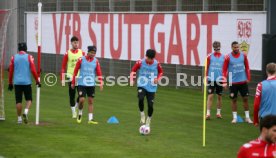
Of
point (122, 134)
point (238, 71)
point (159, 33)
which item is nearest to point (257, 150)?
point (122, 134)

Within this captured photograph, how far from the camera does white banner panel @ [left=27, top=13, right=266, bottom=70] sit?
27.0m

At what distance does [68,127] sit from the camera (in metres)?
20.0

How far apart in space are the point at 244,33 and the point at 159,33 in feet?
18.5

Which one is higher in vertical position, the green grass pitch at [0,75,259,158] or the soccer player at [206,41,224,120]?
the soccer player at [206,41,224,120]

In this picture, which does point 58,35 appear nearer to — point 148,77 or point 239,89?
point 239,89

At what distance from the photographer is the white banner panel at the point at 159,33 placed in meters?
27.0

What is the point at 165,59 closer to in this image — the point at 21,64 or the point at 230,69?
the point at 230,69

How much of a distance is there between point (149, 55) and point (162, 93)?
12.8m

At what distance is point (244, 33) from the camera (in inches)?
1064

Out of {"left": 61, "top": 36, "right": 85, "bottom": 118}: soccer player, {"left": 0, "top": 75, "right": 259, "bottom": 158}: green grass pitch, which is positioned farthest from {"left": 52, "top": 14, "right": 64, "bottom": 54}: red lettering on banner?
{"left": 61, "top": 36, "right": 85, "bottom": 118}: soccer player

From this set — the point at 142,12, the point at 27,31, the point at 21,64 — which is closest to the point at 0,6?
the point at 27,31

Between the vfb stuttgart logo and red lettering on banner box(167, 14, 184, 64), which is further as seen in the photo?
red lettering on banner box(167, 14, 184, 64)

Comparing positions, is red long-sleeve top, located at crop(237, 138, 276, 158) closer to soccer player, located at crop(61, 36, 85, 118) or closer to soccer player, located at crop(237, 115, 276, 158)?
soccer player, located at crop(237, 115, 276, 158)

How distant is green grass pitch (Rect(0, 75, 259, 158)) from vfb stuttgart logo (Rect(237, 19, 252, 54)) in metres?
2.00
